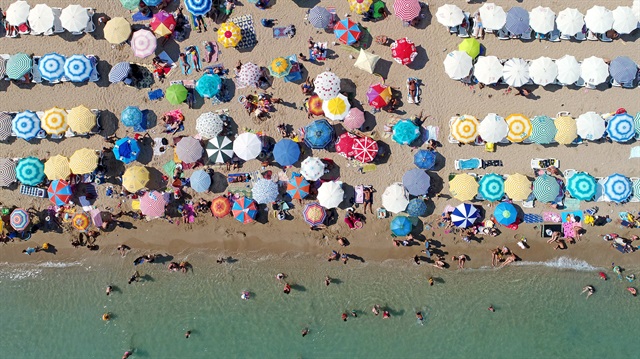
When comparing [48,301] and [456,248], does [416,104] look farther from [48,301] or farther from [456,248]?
[48,301]

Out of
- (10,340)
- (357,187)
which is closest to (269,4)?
(357,187)

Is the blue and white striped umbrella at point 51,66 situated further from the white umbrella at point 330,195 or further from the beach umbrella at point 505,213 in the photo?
the beach umbrella at point 505,213

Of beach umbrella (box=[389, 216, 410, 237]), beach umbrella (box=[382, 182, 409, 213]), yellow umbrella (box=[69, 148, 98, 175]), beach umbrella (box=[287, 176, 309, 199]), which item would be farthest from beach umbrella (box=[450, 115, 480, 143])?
yellow umbrella (box=[69, 148, 98, 175])

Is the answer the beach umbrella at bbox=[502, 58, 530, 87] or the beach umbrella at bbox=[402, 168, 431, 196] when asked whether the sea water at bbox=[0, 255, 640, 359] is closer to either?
the beach umbrella at bbox=[402, 168, 431, 196]

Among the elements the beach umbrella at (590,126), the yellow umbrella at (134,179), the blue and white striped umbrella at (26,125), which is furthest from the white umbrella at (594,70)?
the blue and white striped umbrella at (26,125)

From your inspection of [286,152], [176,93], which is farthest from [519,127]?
[176,93]

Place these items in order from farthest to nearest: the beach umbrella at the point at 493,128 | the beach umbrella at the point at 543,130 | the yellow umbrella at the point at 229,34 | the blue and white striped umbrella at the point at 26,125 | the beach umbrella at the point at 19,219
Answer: the beach umbrella at the point at 19,219, the blue and white striped umbrella at the point at 26,125, the yellow umbrella at the point at 229,34, the beach umbrella at the point at 543,130, the beach umbrella at the point at 493,128
